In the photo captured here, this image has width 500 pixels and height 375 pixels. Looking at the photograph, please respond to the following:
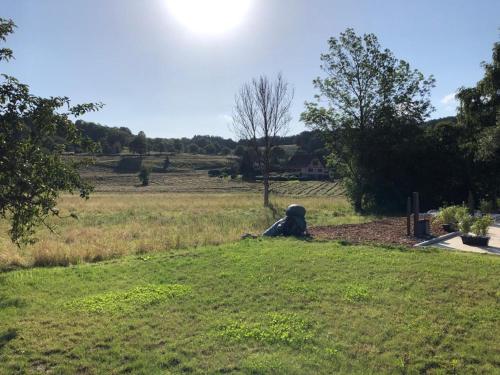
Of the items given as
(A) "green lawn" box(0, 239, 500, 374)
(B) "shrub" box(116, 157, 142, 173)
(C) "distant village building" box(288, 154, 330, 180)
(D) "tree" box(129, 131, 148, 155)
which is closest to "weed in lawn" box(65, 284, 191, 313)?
(A) "green lawn" box(0, 239, 500, 374)

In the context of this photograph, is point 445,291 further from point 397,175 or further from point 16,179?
point 397,175

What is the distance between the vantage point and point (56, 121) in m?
6.98

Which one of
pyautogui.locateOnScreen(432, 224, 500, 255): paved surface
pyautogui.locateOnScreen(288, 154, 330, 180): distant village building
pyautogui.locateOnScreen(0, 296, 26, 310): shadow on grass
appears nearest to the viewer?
pyautogui.locateOnScreen(0, 296, 26, 310): shadow on grass

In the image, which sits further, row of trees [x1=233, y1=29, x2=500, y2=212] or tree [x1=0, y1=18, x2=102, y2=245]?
row of trees [x1=233, y1=29, x2=500, y2=212]

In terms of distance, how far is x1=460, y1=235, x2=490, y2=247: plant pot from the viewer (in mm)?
11359

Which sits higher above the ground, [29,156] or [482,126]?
[482,126]

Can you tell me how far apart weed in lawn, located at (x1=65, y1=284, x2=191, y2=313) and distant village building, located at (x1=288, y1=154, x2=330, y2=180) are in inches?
3199

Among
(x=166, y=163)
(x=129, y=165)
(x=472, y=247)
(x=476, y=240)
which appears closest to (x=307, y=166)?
(x=166, y=163)

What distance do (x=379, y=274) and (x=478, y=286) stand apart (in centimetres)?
166

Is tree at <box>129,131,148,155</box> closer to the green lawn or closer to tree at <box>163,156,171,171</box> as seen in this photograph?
tree at <box>163,156,171,171</box>

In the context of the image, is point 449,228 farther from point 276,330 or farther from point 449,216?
point 276,330

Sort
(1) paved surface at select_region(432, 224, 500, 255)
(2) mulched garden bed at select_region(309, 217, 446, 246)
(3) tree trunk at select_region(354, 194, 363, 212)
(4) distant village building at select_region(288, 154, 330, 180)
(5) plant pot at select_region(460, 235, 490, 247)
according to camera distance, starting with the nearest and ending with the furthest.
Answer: (1) paved surface at select_region(432, 224, 500, 255) → (5) plant pot at select_region(460, 235, 490, 247) → (2) mulched garden bed at select_region(309, 217, 446, 246) → (3) tree trunk at select_region(354, 194, 363, 212) → (4) distant village building at select_region(288, 154, 330, 180)

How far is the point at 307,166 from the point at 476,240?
84309 mm

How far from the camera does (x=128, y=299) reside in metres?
7.52
